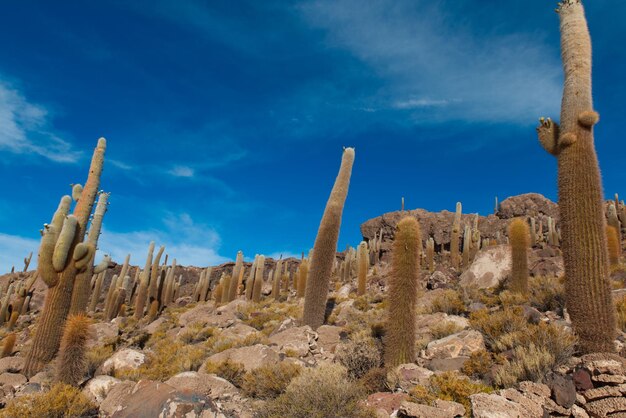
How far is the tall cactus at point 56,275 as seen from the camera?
36.4 ft

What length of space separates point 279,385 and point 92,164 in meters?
10.8

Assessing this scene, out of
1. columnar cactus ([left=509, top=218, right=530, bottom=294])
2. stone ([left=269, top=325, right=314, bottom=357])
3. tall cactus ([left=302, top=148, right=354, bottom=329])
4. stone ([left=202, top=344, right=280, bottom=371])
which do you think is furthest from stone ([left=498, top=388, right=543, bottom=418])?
tall cactus ([left=302, top=148, right=354, bottom=329])

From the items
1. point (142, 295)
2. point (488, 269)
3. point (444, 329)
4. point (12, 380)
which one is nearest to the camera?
point (12, 380)

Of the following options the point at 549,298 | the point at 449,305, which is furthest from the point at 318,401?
the point at 549,298

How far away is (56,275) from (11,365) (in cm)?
282

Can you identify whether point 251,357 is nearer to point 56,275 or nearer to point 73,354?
point 73,354

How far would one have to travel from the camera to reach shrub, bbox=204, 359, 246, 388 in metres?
8.77

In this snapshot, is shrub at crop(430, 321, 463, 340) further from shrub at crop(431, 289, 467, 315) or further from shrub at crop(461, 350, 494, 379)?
shrub at crop(461, 350, 494, 379)

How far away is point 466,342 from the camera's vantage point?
8.71m

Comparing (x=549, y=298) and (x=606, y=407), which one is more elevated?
(x=549, y=298)

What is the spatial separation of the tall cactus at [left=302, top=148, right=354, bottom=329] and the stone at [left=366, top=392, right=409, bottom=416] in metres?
6.84

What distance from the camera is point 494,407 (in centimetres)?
572

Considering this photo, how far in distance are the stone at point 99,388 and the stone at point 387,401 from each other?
4.97 meters

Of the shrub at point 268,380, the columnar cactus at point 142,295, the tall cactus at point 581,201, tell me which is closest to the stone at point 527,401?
the tall cactus at point 581,201
